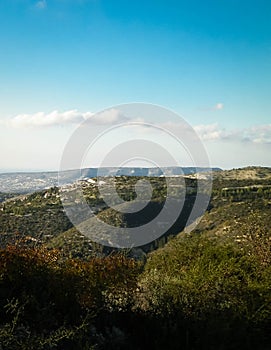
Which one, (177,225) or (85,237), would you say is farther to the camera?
(177,225)

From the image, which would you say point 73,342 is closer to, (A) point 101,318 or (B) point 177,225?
(A) point 101,318

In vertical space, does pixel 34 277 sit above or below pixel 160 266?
above

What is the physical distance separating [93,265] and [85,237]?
2698 inches

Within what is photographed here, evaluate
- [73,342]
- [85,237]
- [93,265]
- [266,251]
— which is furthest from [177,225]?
[73,342]

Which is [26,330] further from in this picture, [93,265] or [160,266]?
[160,266]

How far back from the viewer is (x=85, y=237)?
85062 millimetres

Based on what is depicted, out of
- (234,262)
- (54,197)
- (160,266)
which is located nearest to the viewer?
(234,262)

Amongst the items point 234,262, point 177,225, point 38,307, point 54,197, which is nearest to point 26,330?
point 38,307

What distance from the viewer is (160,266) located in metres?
23.9

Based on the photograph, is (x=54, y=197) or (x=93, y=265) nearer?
(x=93, y=265)

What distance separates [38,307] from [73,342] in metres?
2.05

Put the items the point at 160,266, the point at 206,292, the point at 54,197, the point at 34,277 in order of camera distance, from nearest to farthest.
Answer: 1. the point at 34,277
2. the point at 206,292
3. the point at 160,266
4. the point at 54,197

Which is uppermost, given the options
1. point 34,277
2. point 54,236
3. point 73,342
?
point 34,277

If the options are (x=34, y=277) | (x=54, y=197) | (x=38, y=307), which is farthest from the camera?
(x=54, y=197)
